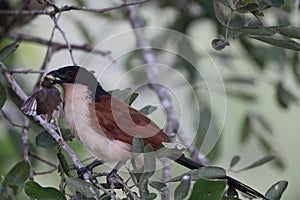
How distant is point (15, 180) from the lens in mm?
1479

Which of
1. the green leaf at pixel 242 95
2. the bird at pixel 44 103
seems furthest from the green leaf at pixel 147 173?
the green leaf at pixel 242 95

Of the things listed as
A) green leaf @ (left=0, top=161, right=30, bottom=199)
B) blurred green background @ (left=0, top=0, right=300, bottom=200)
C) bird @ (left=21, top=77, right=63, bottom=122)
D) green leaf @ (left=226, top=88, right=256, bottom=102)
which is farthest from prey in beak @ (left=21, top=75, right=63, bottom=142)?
green leaf @ (left=226, top=88, right=256, bottom=102)

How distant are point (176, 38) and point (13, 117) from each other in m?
0.59

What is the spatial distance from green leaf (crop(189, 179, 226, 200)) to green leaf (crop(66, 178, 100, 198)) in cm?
19

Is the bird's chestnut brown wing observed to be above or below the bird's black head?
below

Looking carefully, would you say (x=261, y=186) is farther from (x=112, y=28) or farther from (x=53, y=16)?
(x=53, y=16)

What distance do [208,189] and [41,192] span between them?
324 mm

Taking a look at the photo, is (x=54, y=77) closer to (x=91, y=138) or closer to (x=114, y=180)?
(x=91, y=138)

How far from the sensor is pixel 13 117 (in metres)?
2.30

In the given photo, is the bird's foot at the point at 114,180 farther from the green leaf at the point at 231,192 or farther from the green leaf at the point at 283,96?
the green leaf at the point at 283,96

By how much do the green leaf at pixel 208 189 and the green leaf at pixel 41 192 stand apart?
10.6 inches

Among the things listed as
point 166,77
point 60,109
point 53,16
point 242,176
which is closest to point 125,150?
point 60,109

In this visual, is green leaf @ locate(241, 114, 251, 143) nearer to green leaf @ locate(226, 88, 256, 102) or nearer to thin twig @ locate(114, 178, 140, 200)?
green leaf @ locate(226, 88, 256, 102)

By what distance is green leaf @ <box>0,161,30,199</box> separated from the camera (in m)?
1.47
